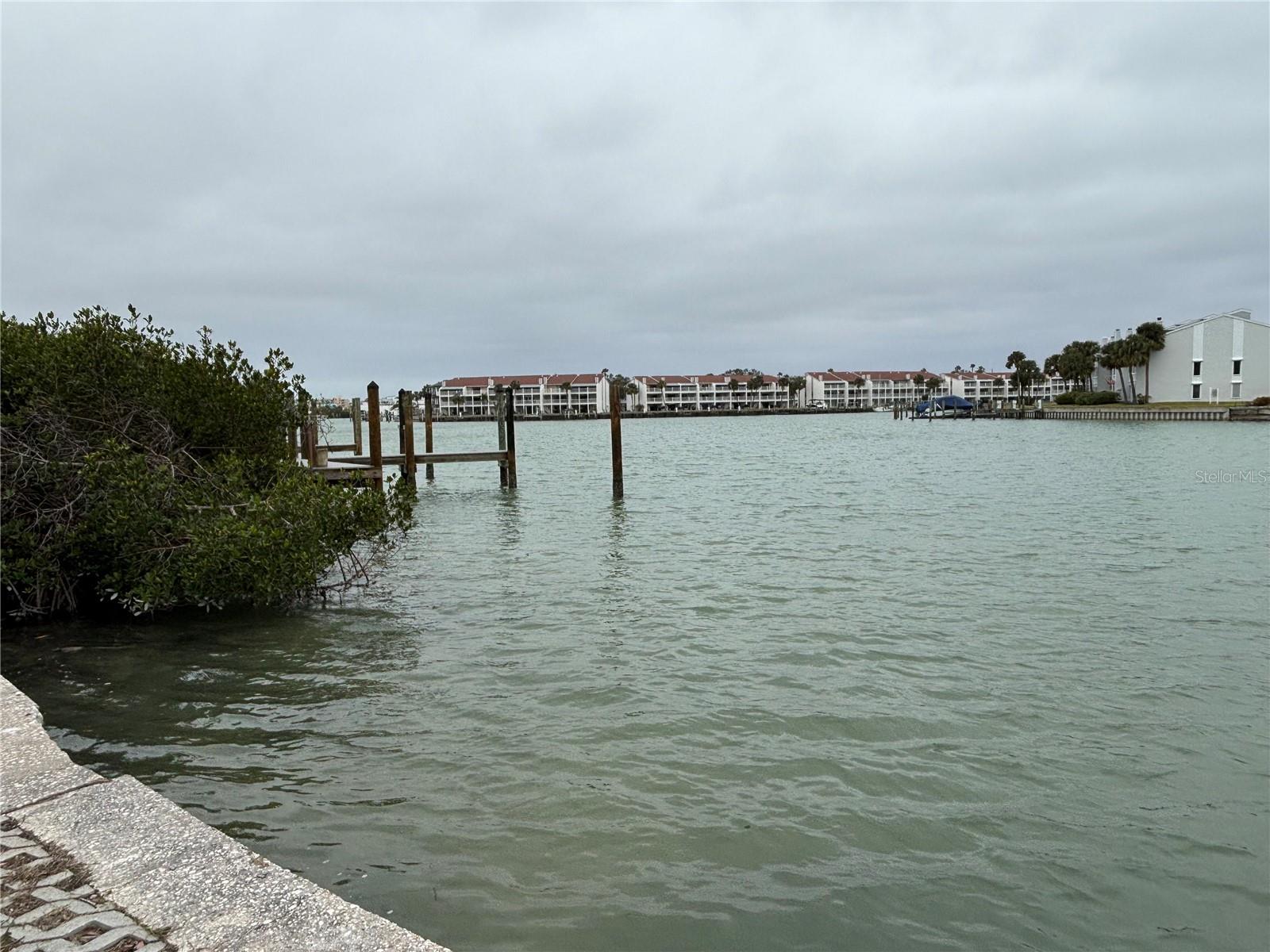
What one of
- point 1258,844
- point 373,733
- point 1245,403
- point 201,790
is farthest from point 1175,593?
point 1245,403

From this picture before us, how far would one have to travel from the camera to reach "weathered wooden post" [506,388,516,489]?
29.1 meters

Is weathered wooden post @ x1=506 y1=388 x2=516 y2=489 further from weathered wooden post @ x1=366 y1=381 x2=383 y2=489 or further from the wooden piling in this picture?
weathered wooden post @ x1=366 y1=381 x2=383 y2=489

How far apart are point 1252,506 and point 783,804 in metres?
21.8

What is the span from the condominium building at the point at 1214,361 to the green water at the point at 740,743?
10039 cm

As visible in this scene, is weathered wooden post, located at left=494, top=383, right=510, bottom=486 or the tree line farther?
the tree line

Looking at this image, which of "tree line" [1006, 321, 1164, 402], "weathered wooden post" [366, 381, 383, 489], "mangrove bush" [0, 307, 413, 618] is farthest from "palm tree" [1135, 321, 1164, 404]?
"mangrove bush" [0, 307, 413, 618]

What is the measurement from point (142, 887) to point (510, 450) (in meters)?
27.0

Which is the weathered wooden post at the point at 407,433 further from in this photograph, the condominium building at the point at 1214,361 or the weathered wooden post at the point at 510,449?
the condominium building at the point at 1214,361

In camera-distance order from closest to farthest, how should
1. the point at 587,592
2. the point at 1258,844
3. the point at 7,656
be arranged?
the point at 1258,844 → the point at 7,656 → the point at 587,592

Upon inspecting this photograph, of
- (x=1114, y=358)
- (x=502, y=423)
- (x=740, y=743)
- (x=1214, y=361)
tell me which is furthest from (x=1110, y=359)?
(x=740, y=743)

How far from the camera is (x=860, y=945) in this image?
440 cm

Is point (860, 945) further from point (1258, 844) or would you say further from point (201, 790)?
point (201, 790)

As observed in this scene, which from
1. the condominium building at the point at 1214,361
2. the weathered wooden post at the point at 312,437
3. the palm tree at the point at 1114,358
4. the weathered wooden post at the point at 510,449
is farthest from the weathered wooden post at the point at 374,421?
the palm tree at the point at 1114,358

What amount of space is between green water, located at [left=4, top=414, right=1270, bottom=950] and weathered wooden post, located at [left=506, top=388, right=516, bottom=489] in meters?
14.1
